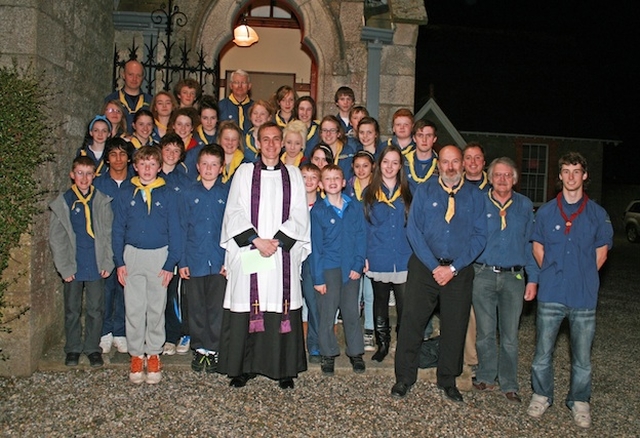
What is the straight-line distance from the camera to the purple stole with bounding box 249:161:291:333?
15.6 feet

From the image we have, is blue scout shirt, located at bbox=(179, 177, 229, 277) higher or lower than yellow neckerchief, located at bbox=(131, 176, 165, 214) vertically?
lower

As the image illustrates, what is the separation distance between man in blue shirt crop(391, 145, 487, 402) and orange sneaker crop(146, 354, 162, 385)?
195 centimetres

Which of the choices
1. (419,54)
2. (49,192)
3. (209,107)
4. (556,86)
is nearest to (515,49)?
(556,86)

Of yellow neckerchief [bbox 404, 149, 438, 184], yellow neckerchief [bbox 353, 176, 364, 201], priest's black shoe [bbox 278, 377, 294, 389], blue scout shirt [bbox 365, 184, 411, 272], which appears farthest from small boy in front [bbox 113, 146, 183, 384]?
yellow neckerchief [bbox 404, 149, 438, 184]

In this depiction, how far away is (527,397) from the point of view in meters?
5.05

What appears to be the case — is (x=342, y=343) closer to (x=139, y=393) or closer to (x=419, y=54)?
(x=139, y=393)

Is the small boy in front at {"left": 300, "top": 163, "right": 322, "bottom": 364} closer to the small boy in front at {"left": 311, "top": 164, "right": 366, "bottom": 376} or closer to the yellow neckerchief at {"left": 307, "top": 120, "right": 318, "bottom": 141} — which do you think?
the small boy in front at {"left": 311, "top": 164, "right": 366, "bottom": 376}

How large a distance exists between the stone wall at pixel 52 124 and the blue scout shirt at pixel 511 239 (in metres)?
3.80

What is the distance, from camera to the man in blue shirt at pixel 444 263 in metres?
4.69

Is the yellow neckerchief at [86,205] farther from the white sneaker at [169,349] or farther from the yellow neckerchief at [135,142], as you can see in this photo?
the white sneaker at [169,349]

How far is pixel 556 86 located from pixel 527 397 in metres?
22.1

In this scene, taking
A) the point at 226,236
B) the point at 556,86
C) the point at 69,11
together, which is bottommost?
the point at 226,236

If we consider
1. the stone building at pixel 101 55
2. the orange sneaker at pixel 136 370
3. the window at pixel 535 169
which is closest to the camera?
the orange sneaker at pixel 136 370

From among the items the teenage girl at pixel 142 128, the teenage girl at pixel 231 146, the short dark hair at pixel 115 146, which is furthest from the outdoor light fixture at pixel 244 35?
the short dark hair at pixel 115 146
